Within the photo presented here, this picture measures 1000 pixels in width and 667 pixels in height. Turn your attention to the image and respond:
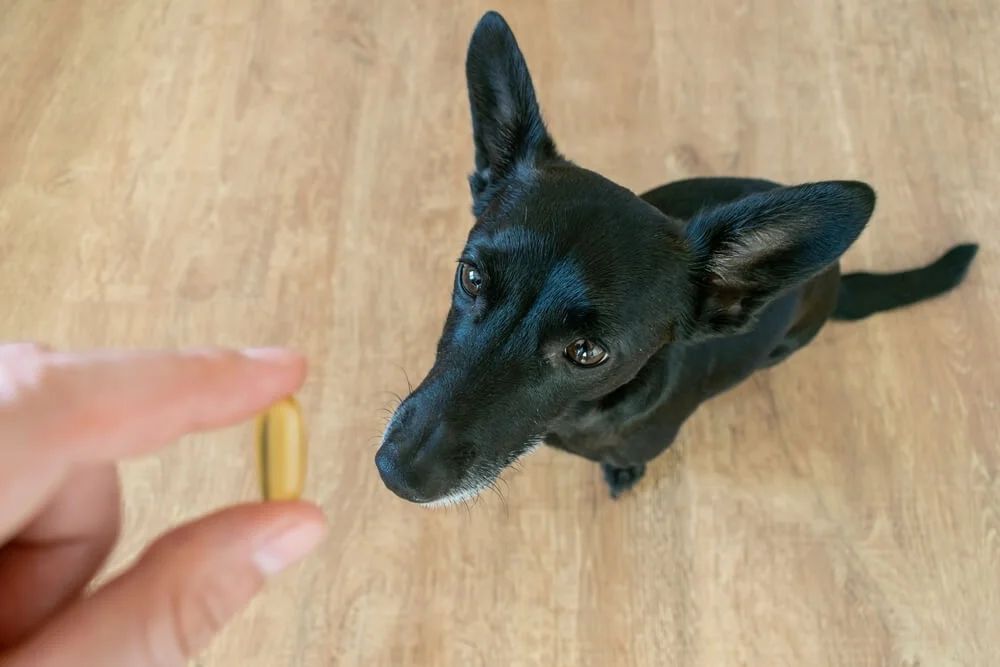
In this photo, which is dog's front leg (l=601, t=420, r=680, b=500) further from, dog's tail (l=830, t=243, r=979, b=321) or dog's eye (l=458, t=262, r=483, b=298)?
dog's tail (l=830, t=243, r=979, b=321)

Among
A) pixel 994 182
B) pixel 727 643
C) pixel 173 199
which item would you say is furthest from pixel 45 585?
pixel 994 182

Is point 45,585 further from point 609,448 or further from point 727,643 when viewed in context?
point 727,643

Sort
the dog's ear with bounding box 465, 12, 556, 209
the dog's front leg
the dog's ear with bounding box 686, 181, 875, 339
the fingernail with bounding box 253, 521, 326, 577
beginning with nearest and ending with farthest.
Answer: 1. the fingernail with bounding box 253, 521, 326, 577
2. the dog's ear with bounding box 686, 181, 875, 339
3. the dog's ear with bounding box 465, 12, 556, 209
4. the dog's front leg

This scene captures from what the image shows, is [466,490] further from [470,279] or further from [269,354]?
[269,354]

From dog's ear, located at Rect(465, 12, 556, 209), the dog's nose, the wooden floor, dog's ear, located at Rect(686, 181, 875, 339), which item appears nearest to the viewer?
dog's ear, located at Rect(686, 181, 875, 339)

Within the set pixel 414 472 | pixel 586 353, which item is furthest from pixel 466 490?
pixel 586 353

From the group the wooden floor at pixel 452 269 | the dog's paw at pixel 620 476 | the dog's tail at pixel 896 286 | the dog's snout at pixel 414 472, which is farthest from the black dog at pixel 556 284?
the dog's tail at pixel 896 286

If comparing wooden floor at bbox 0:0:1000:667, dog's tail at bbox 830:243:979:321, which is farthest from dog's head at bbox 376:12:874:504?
dog's tail at bbox 830:243:979:321

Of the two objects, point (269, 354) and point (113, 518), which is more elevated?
point (269, 354)
